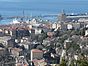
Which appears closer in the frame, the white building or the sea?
the white building

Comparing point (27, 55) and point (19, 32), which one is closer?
point (27, 55)

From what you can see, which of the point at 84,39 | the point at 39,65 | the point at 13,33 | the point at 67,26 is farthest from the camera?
the point at 67,26

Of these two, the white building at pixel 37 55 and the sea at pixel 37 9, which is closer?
the white building at pixel 37 55

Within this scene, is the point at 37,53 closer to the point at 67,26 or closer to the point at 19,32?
the point at 19,32

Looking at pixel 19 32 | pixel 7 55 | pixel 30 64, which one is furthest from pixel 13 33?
pixel 30 64

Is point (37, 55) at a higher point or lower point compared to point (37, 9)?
higher

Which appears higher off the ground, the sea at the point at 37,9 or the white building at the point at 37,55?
the white building at the point at 37,55

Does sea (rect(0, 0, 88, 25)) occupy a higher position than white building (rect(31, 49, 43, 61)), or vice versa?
white building (rect(31, 49, 43, 61))

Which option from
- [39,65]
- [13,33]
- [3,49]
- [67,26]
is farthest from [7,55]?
[67,26]

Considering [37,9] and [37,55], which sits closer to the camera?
[37,55]

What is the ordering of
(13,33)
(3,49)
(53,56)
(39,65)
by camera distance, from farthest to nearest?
(13,33), (3,49), (53,56), (39,65)

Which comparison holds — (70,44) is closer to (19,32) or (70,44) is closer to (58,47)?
(58,47)
